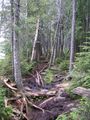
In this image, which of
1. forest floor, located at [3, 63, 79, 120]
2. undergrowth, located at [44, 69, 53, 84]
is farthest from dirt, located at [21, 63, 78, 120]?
undergrowth, located at [44, 69, 53, 84]

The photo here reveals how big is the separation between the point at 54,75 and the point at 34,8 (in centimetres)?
668

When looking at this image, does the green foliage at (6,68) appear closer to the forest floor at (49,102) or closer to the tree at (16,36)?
the forest floor at (49,102)

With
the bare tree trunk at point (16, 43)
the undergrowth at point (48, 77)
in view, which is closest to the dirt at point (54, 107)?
the bare tree trunk at point (16, 43)

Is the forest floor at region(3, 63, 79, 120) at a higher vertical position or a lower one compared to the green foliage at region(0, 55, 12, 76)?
lower

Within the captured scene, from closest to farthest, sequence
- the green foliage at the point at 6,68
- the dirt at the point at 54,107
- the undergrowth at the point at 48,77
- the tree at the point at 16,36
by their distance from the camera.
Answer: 1. the dirt at the point at 54,107
2. the tree at the point at 16,36
3. the green foliage at the point at 6,68
4. the undergrowth at the point at 48,77

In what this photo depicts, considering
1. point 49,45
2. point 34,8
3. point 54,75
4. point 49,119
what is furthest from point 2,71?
point 49,45

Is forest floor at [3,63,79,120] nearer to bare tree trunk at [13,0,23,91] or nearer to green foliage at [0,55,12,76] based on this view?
bare tree trunk at [13,0,23,91]

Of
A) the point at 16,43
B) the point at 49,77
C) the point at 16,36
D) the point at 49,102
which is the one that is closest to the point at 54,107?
the point at 49,102

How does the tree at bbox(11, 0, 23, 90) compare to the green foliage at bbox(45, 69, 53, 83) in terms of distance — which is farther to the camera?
the green foliage at bbox(45, 69, 53, 83)

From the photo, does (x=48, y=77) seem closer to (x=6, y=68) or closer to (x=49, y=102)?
(x=6, y=68)

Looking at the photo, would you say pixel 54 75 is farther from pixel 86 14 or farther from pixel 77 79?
pixel 86 14

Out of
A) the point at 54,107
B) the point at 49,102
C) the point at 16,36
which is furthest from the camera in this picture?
the point at 16,36

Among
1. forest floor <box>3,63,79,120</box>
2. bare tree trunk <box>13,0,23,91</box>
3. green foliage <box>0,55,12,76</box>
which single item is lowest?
forest floor <box>3,63,79,120</box>

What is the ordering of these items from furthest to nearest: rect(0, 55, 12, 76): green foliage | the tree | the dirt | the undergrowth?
the undergrowth < rect(0, 55, 12, 76): green foliage < the tree < the dirt
